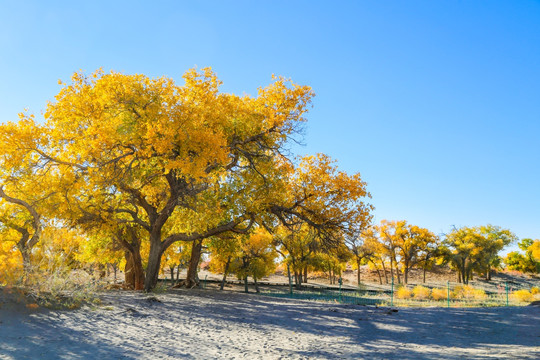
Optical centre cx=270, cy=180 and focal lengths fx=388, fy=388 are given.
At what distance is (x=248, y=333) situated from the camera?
456 inches

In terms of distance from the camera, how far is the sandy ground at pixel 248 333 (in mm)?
8266

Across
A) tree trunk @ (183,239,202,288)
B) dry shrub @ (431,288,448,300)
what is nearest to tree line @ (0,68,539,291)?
tree trunk @ (183,239,202,288)

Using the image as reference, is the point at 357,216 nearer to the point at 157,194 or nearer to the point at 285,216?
the point at 285,216

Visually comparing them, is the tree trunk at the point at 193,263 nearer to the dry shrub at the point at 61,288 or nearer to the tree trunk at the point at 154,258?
the tree trunk at the point at 154,258

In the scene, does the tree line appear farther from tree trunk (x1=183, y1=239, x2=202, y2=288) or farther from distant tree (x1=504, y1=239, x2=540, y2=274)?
distant tree (x1=504, y1=239, x2=540, y2=274)

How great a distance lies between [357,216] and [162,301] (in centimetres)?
1070

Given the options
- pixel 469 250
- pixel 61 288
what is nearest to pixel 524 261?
pixel 469 250

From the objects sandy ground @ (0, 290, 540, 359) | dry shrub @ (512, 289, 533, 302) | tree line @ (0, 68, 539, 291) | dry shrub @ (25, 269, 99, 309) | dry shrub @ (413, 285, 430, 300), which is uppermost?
tree line @ (0, 68, 539, 291)

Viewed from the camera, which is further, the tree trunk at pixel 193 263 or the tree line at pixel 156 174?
the tree trunk at pixel 193 263

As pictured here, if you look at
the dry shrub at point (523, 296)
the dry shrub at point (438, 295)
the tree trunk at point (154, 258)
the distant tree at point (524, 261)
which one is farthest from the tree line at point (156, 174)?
the distant tree at point (524, 261)

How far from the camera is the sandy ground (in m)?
8.27

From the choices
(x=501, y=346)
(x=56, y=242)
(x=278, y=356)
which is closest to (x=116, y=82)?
(x=56, y=242)

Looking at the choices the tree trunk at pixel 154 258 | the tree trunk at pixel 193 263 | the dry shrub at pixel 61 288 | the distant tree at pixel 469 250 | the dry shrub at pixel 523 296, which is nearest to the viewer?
the dry shrub at pixel 61 288

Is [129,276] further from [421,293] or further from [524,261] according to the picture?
[524,261]
